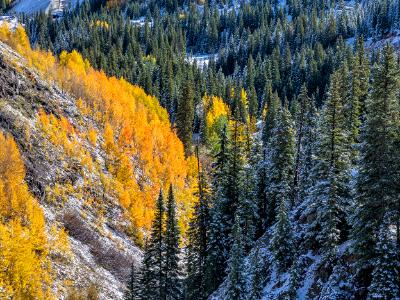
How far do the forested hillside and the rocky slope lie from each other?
212mm

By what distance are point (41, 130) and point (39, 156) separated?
5.87m

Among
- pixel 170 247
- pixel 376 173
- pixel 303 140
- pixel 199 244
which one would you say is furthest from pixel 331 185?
pixel 303 140

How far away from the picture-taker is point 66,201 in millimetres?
62469

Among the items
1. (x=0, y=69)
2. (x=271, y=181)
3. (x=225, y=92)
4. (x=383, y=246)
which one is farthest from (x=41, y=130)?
(x=225, y=92)

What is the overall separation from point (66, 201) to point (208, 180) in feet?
91.6

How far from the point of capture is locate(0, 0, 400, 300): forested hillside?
26.6 meters

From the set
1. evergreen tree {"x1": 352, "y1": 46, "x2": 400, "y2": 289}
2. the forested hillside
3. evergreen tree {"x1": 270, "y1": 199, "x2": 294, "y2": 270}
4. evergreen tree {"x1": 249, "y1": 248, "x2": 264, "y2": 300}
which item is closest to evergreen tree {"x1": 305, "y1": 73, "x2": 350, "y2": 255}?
the forested hillside

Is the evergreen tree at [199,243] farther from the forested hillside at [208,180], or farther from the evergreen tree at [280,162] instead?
the evergreen tree at [280,162]

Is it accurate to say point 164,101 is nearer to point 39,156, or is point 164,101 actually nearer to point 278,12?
point 39,156

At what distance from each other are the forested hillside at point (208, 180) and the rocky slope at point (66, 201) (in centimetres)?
21

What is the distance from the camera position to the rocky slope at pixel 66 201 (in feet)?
180

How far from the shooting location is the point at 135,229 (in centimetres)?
6850

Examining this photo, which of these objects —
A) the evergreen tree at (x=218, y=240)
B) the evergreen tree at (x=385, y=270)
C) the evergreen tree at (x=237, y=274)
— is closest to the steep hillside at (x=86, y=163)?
the evergreen tree at (x=218, y=240)

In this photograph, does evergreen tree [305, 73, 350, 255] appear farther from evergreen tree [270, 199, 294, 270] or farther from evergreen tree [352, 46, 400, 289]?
evergreen tree [352, 46, 400, 289]
